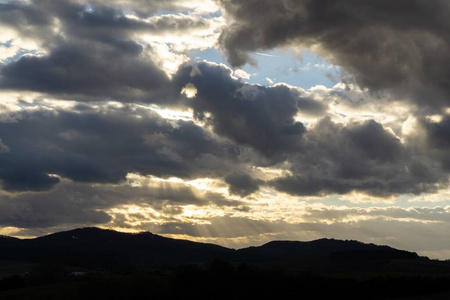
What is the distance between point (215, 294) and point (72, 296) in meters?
46.8

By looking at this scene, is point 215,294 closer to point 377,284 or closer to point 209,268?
point 209,268

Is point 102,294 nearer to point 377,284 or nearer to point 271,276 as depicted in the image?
point 271,276

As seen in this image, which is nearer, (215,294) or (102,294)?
(215,294)

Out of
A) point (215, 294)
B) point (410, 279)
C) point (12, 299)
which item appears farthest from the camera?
point (410, 279)

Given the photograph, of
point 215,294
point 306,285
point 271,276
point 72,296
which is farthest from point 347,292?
point 72,296

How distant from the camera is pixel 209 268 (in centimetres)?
17975

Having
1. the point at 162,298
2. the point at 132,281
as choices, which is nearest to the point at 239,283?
the point at 162,298

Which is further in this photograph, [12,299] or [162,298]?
[12,299]

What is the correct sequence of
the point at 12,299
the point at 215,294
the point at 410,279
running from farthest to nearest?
the point at 410,279 < the point at 12,299 < the point at 215,294

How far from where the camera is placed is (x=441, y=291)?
173625mm

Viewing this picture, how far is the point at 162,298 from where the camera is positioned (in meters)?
160

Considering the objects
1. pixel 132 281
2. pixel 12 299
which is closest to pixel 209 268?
pixel 132 281

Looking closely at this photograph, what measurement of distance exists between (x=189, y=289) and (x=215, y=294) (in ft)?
34.1

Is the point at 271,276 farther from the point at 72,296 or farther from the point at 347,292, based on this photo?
the point at 72,296
